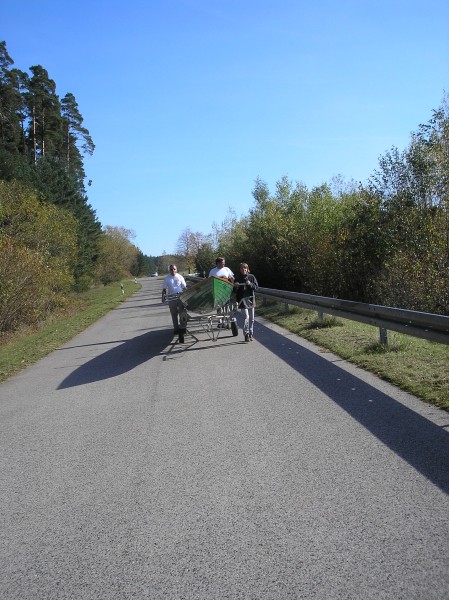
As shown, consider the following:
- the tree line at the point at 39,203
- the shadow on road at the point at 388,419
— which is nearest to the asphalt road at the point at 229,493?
the shadow on road at the point at 388,419

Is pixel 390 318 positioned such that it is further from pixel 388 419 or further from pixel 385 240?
pixel 385 240

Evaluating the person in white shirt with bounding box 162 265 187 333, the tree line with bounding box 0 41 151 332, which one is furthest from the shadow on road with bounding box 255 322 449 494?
the tree line with bounding box 0 41 151 332

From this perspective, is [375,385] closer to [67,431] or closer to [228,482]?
[228,482]

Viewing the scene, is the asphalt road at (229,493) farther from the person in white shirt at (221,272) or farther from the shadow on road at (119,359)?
the person in white shirt at (221,272)

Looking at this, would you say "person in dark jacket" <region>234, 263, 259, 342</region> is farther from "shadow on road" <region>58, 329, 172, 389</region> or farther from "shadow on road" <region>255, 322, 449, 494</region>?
"shadow on road" <region>255, 322, 449, 494</region>

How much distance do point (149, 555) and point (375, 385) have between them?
4.54 m

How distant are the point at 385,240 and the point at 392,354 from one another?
946 centimetres

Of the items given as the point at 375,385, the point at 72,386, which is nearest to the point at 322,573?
the point at 375,385

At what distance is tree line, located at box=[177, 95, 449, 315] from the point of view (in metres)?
13.3

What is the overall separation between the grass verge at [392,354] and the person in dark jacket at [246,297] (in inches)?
52.1

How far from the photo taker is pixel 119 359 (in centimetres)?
1134

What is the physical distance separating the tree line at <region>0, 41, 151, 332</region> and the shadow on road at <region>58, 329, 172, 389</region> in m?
7.96

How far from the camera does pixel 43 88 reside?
153ft

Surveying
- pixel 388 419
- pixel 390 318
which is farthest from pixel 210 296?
pixel 388 419
